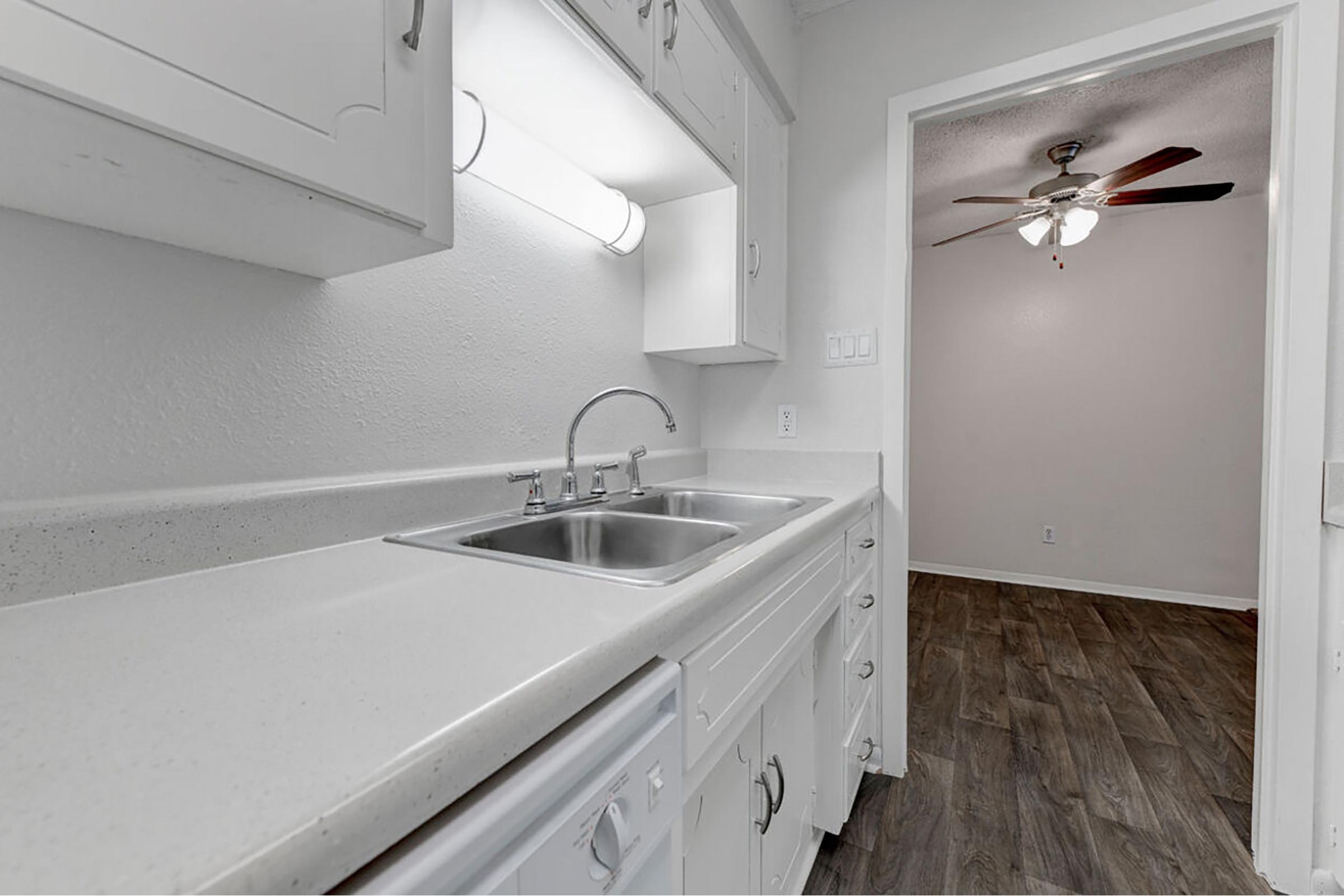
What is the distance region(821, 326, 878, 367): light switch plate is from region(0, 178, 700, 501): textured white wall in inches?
32.1

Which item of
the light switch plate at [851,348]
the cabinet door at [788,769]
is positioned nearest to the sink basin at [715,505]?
the cabinet door at [788,769]

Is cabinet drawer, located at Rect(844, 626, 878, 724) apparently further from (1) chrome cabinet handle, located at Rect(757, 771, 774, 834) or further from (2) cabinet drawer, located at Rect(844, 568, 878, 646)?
(1) chrome cabinet handle, located at Rect(757, 771, 774, 834)

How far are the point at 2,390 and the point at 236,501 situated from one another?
0.24m

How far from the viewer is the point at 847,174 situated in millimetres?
1785

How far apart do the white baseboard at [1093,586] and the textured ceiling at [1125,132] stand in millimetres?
2272

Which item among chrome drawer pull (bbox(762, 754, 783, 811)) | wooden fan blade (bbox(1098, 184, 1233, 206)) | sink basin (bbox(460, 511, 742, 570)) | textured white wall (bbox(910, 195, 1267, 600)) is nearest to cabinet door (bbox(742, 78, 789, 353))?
sink basin (bbox(460, 511, 742, 570))

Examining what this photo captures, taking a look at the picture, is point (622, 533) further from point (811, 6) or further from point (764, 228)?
point (811, 6)

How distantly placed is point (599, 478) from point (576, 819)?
917 millimetres

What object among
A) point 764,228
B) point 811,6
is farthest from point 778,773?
point 811,6

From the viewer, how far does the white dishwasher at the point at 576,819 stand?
1.10 feet

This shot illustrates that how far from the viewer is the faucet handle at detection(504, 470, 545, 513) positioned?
3.71ft

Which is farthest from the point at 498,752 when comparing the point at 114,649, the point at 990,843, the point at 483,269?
the point at 990,843

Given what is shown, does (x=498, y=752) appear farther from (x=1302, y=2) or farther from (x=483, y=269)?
(x=1302, y=2)

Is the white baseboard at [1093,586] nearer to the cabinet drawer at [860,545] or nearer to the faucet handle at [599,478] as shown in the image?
the cabinet drawer at [860,545]
